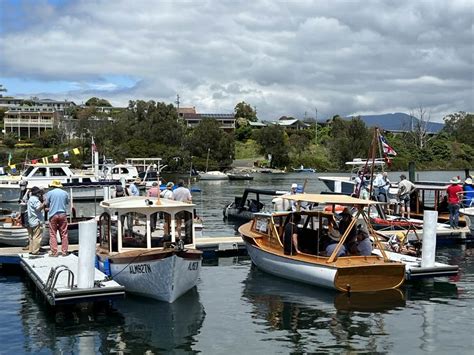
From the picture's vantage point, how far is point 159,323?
1521 cm

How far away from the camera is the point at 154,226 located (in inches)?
683

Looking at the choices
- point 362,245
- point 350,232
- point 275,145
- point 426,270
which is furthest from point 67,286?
point 275,145

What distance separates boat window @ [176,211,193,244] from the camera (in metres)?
17.6

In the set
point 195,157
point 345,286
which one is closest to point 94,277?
point 345,286

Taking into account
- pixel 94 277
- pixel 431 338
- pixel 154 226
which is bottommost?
pixel 431 338

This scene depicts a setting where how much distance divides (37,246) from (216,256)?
6.77 metres

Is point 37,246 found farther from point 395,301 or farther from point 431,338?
point 431,338

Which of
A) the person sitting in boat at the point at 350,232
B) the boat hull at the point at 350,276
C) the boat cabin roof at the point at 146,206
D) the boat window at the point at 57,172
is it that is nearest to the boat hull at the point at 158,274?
the boat cabin roof at the point at 146,206

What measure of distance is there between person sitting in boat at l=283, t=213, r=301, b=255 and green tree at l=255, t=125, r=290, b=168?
107m

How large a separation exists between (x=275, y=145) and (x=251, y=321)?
114 metres

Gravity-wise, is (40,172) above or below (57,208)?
above

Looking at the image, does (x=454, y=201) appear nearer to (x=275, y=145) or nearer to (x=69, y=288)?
(x=69, y=288)

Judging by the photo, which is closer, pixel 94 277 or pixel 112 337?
pixel 112 337

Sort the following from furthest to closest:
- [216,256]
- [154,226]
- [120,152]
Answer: [120,152] → [216,256] → [154,226]
